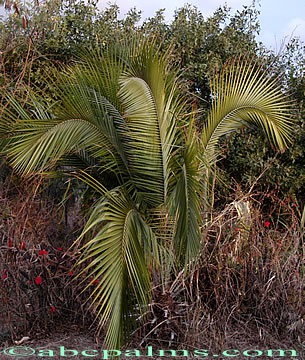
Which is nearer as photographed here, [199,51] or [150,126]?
[150,126]

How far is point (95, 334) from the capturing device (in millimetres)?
4395

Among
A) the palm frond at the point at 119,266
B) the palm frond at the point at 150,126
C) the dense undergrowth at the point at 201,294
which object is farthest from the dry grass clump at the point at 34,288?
the palm frond at the point at 150,126

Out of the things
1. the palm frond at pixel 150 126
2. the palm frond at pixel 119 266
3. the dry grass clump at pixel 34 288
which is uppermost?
the palm frond at pixel 150 126

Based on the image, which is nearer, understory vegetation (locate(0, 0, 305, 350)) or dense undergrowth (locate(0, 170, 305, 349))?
understory vegetation (locate(0, 0, 305, 350))

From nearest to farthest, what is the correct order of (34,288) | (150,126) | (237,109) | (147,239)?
(147,239) < (150,126) < (34,288) < (237,109)

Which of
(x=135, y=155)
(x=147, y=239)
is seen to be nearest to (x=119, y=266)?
(x=147, y=239)

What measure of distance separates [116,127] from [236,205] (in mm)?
1470

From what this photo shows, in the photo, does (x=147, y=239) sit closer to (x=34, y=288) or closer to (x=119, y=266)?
(x=119, y=266)

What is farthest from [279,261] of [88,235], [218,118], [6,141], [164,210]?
[6,141]

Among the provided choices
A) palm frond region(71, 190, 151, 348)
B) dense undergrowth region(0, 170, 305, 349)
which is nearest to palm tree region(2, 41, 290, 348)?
palm frond region(71, 190, 151, 348)

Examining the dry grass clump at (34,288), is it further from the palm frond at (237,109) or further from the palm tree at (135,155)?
the palm frond at (237,109)

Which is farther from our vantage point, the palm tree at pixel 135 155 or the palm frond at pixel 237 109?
the palm frond at pixel 237 109

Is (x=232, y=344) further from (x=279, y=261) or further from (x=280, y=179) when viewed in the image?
(x=280, y=179)

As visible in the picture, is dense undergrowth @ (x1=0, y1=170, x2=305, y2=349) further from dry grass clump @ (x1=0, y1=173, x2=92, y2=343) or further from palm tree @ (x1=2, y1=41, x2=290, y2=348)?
palm tree @ (x1=2, y1=41, x2=290, y2=348)
